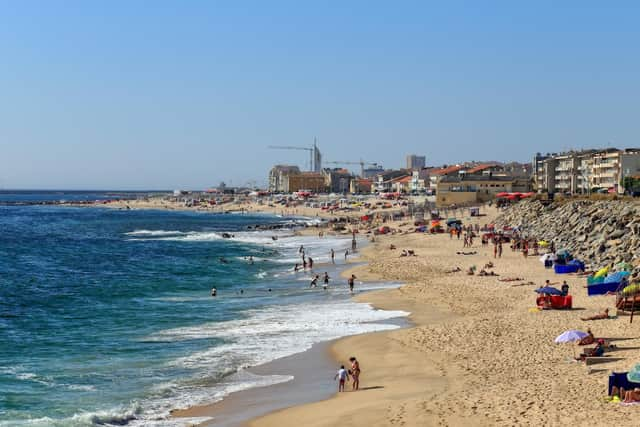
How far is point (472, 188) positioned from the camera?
100m

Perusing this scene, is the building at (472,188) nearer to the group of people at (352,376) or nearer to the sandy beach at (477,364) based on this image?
the sandy beach at (477,364)

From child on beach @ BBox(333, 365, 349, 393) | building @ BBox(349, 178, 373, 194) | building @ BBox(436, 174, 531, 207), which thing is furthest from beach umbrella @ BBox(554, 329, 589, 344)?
building @ BBox(349, 178, 373, 194)

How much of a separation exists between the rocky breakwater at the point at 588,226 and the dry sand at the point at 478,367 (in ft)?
17.6

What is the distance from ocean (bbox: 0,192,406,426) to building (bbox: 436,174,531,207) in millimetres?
43379

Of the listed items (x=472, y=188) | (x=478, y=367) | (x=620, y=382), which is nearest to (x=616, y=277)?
(x=478, y=367)

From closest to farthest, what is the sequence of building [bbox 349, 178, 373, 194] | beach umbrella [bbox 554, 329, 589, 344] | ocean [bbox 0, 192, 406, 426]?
ocean [bbox 0, 192, 406, 426]
beach umbrella [bbox 554, 329, 589, 344]
building [bbox 349, 178, 373, 194]

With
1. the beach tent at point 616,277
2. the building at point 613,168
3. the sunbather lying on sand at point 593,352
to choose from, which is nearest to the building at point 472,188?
the building at point 613,168

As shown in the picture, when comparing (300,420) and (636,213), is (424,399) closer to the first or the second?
(300,420)

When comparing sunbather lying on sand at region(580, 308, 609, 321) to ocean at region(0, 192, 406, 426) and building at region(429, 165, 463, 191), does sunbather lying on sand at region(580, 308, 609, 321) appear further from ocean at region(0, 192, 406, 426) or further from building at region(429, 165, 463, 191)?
building at region(429, 165, 463, 191)

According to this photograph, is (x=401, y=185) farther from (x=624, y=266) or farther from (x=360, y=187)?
(x=624, y=266)

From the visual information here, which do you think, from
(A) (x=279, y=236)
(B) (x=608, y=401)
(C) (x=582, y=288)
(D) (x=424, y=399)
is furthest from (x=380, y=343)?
(A) (x=279, y=236)

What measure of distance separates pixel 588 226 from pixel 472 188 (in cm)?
5277

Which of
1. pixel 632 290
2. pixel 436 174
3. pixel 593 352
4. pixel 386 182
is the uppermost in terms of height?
pixel 436 174

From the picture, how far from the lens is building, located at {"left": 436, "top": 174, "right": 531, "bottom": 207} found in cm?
9775
